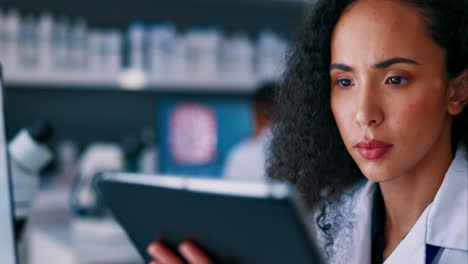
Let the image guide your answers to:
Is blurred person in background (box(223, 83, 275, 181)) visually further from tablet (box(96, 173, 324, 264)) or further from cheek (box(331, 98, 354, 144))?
tablet (box(96, 173, 324, 264))

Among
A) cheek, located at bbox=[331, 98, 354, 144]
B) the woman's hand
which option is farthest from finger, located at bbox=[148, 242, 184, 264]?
cheek, located at bbox=[331, 98, 354, 144]

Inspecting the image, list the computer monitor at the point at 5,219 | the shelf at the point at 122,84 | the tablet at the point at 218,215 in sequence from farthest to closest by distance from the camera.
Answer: the shelf at the point at 122,84 < the computer monitor at the point at 5,219 < the tablet at the point at 218,215

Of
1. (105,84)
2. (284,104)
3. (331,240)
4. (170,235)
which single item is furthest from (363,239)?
(105,84)

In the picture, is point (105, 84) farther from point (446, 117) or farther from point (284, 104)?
point (446, 117)

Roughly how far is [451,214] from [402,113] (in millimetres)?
192

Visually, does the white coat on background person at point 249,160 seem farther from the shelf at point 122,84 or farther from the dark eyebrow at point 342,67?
the dark eyebrow at point 342,67

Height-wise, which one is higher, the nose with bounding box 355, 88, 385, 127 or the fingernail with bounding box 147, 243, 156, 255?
the nose with bounding box 355, 88, 385, 127

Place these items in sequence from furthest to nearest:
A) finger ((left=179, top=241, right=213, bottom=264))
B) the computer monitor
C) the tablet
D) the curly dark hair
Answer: the curly dark hair, the computer monitor, finger ((left=179, top=241, right=213, bottom=264)), the tablet

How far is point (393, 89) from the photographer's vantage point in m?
0.81

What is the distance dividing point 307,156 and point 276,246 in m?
0.55

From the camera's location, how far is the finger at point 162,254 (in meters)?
0.64

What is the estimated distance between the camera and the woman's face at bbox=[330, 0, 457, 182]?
0.81m

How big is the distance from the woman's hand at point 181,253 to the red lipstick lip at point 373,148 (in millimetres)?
342

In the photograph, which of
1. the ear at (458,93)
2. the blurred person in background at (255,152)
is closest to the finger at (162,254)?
the ear at (458,93)
